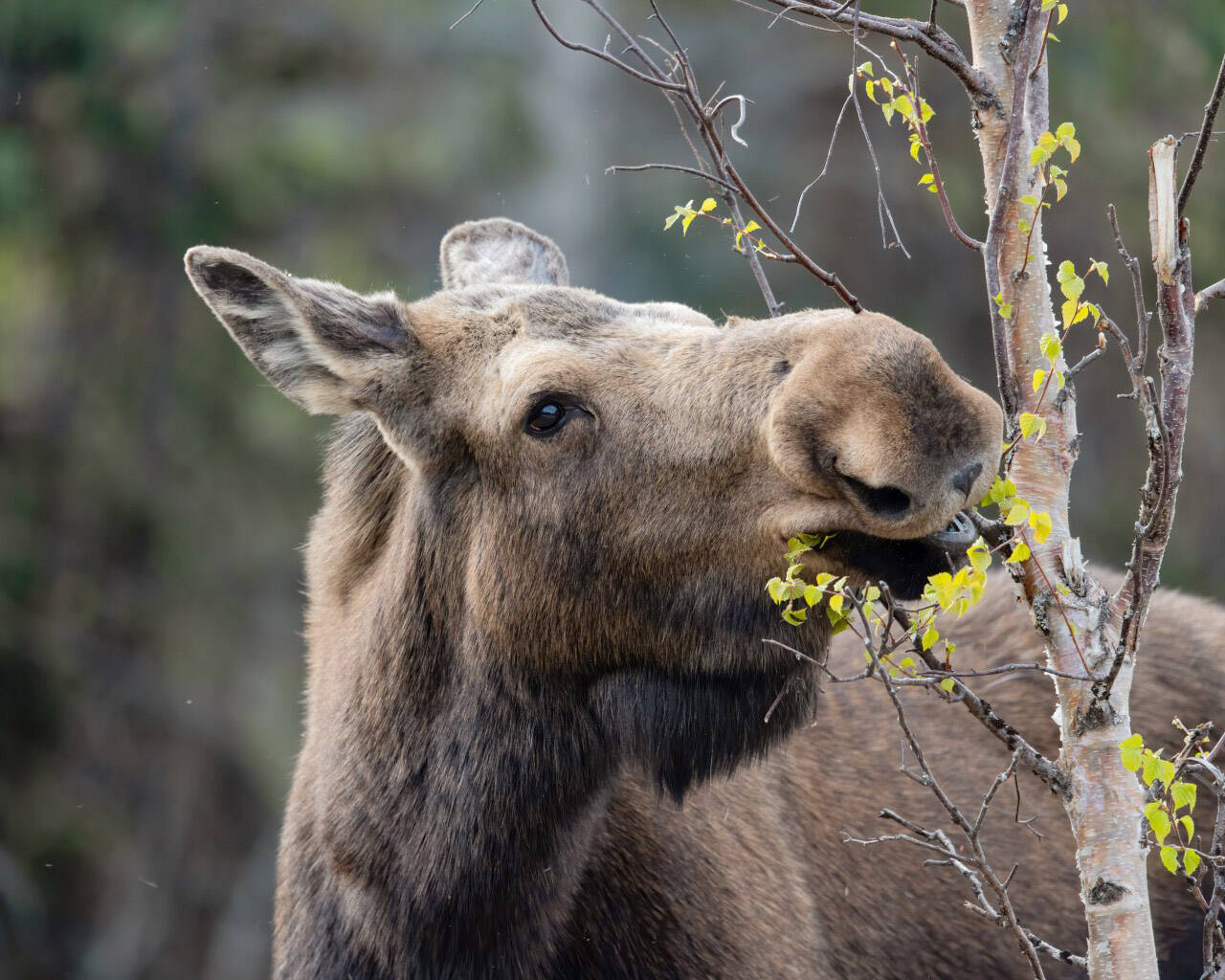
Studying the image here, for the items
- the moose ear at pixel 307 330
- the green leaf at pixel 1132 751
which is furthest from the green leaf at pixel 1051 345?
the moose ear at pixel 307 330

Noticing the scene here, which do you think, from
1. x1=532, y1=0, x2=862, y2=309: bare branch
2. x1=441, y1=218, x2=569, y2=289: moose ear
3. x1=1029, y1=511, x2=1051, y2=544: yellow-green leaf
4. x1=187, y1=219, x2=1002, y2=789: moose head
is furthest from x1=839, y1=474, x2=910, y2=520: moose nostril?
x1=441, y1=218, x2=569, y2=289: moose ear

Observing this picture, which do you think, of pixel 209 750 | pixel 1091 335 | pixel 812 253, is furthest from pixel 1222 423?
pixel 209 750

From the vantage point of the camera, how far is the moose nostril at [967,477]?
9.24 feet

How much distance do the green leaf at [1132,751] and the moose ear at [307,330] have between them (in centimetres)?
190

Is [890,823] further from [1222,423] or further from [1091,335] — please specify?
[1222,423]

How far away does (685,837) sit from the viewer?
4000 millimetres

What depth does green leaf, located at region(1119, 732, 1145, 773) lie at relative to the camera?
2.76 m

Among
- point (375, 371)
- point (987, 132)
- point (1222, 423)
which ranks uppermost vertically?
point (1222, 423)

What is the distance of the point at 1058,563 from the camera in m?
3.08

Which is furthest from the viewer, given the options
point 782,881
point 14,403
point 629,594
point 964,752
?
point 14,403

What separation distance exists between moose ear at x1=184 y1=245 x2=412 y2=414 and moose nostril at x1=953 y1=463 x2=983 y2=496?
4.99 ft

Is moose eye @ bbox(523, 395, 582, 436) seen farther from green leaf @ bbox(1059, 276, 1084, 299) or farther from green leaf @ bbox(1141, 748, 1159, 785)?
green leaf @ bbox(1141, 748, 1159, 785)

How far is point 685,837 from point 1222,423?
491 inches

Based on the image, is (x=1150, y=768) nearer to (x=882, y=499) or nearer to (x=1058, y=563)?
(x=1058, y=563)
